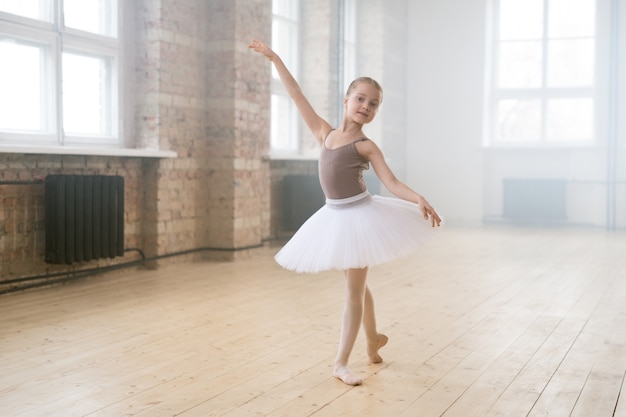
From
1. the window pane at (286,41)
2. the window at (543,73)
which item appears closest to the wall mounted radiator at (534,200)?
the window at (543,73)

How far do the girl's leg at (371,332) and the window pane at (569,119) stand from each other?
9130mm

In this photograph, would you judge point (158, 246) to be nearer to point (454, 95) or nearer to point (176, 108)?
point (176, 108)

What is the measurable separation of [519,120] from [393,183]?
379 inches

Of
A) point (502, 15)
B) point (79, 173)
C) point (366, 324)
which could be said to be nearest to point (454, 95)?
point (502, 15)

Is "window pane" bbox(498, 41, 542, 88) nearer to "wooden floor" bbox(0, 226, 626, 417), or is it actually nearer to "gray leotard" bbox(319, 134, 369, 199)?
"wooden floor" bbox(0, 226, 626, 417)

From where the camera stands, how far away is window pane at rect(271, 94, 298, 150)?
912cm

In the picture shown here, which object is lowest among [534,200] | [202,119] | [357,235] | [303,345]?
[303,345]

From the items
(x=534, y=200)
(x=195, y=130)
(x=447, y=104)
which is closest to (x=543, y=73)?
(x=447, y=104)

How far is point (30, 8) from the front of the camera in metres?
5.37

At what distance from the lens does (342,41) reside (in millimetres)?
10023

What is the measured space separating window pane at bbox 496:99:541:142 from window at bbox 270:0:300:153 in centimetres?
427

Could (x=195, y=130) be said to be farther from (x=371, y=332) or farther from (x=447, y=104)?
(x=447, y=104)

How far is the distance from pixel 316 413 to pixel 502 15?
422 inches

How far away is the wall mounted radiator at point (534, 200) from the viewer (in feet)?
37.2
